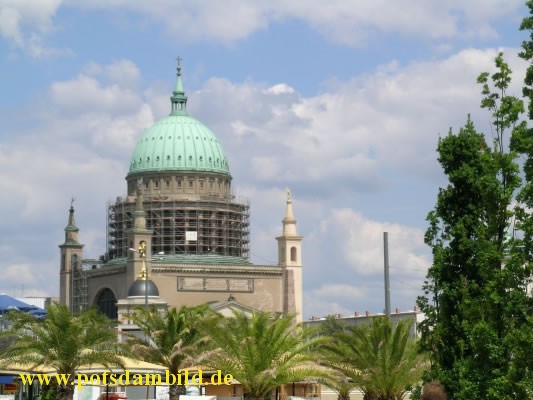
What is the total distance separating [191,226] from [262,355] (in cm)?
8379

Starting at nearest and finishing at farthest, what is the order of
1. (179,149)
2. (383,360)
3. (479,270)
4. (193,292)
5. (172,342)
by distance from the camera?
1. (479,270)
2. (383,360)
3. (172,342)
4. (193,292)
5. (179,149)

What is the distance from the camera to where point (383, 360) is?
43938mm

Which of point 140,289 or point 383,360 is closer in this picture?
point 383,360

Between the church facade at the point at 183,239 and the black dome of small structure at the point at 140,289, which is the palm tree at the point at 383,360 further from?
the church facade at the point at 183,239

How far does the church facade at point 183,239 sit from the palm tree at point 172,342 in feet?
226

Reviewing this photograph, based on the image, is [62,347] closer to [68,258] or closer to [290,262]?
[290,262]

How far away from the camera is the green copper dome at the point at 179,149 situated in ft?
412

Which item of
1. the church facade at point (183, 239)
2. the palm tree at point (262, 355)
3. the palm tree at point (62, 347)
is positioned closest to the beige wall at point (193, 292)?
the church facade at point (183, 239)

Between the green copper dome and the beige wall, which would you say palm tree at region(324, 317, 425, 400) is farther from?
the green copper dome

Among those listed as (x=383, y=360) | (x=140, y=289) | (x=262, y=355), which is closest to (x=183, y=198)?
(x=140, y=289)

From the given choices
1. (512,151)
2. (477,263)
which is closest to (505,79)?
(512,151)

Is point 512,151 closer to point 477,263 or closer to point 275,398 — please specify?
point 477,263

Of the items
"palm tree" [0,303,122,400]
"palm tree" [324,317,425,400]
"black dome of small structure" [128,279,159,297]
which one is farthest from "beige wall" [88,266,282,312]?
"palm tree" [0,303,122,400]

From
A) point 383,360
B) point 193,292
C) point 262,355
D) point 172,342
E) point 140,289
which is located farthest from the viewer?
point 193,292
